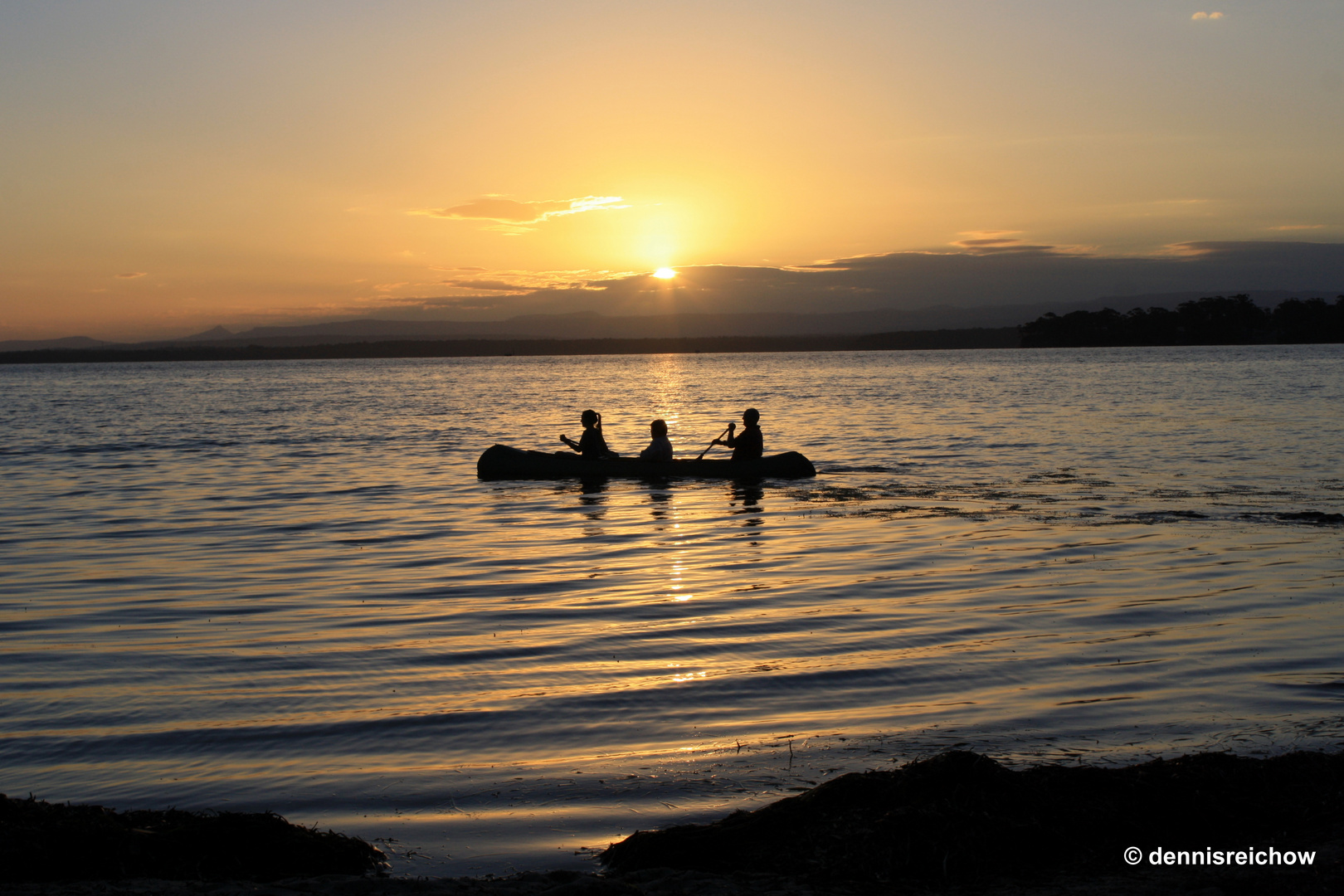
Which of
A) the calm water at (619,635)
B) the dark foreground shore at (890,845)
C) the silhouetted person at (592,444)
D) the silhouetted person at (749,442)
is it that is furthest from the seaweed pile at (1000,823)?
the silhouetted person at (592,444)

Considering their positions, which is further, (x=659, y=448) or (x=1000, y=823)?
(x=659, y=448)

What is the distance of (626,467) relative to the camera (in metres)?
19.7

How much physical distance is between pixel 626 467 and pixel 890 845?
51.2ft

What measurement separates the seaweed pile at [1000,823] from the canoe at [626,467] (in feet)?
49.1

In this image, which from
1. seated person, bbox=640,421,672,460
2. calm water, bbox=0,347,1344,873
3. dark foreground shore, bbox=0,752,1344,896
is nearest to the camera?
dark foreground shore, bbox=0,752,1344,896

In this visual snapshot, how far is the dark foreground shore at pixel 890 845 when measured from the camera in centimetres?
397

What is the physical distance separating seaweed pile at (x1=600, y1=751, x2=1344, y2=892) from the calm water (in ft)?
2.15

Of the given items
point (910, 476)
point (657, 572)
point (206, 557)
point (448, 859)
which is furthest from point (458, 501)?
point (448, 859)

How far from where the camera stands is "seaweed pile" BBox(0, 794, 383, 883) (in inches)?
164

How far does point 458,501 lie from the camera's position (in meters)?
18.3

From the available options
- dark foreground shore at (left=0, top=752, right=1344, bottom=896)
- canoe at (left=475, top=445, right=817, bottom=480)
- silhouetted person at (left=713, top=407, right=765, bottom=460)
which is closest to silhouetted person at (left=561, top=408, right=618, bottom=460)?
canoe at (left=475, top=445, right=817, bottom=480)

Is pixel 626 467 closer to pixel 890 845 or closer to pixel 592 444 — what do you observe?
pixel 592 444

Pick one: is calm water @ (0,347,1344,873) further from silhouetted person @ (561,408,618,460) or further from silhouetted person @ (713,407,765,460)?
silhouetted person @ (713,407,765,460)

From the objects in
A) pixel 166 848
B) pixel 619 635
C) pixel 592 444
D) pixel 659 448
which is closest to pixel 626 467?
pixel 659 448
